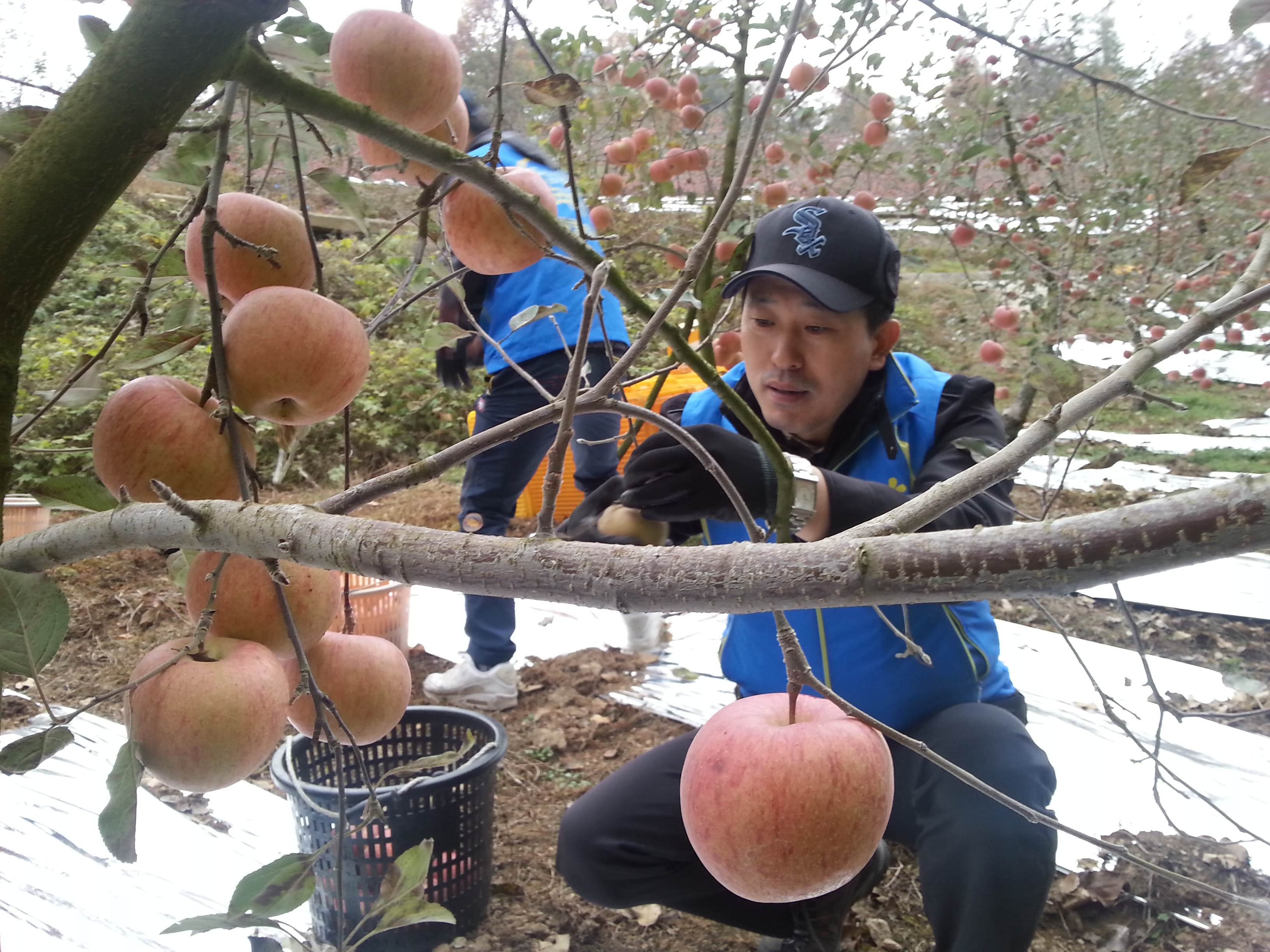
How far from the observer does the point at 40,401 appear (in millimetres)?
820

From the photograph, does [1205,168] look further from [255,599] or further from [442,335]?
[255,599]

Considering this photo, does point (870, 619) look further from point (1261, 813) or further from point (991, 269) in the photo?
point (991, 269)

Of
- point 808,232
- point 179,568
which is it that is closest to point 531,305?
point 808,232

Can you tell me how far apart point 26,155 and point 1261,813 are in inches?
109

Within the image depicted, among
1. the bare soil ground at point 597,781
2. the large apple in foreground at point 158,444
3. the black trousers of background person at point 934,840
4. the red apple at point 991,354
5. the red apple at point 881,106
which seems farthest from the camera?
the red apple at point 991,354

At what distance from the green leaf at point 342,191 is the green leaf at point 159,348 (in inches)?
8.1

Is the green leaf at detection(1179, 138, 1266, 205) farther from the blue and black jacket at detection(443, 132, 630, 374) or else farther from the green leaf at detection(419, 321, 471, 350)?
the blue and black jacket at detection(443, 132, 630, 374)

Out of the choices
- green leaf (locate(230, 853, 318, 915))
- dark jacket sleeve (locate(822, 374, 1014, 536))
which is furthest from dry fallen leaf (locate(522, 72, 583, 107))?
dark jacket sleeve (locate(822, 374, 1014, 536))

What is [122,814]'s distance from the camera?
0.54m

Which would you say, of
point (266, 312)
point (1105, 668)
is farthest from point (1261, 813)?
Answer: point (266, 312)

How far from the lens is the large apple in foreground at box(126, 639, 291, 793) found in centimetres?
61

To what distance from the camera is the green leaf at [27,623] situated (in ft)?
1.80

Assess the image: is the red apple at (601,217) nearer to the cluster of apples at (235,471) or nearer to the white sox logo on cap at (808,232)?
the white sox logo on cap at (808,232)

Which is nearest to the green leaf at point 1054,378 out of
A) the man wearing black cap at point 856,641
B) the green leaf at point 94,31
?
the man wearing black cap at point 856,641
